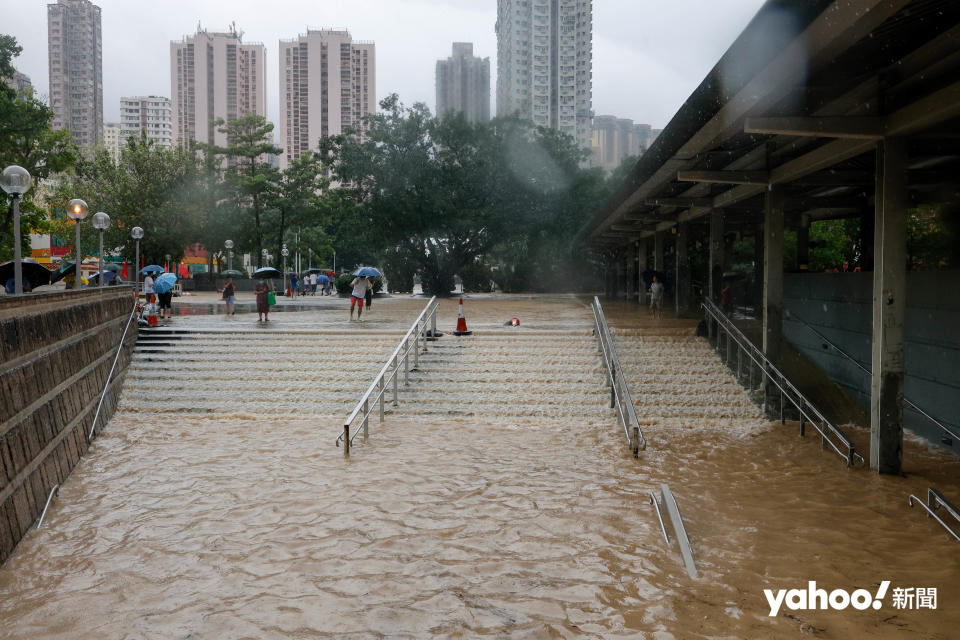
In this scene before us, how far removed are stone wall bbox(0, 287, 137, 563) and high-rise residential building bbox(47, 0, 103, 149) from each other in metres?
98.4

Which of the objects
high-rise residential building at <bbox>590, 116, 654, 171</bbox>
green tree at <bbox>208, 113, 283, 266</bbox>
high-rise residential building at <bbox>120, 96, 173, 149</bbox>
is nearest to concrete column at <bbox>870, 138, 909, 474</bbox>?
green tree at <bbox>208, 113, 283, 266</bbox>

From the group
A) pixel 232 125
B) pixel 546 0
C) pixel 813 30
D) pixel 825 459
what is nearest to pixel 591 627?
pixel 813 30

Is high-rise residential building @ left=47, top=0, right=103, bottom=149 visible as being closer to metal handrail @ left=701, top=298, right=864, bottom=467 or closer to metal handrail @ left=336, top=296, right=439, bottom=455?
metal handrail @ left=336, top=296, right=439, bottom=455

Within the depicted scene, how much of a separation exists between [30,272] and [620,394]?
13090 mm

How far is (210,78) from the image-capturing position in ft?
328

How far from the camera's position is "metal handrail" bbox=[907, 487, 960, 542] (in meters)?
6.03

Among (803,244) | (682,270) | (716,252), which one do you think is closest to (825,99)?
(716,252)

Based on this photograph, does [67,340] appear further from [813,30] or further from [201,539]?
[813,30]

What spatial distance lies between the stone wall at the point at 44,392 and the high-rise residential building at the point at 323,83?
87.1 m

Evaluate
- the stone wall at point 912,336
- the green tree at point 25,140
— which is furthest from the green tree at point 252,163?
the stone wall at point 912,336

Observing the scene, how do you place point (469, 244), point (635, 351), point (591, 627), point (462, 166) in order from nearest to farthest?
point (591, 627) → point (635, 351) → point (462, 166) → point (469, 244)

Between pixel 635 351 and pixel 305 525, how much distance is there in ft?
27.1

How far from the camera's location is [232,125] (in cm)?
4525

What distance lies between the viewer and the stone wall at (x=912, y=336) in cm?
902
